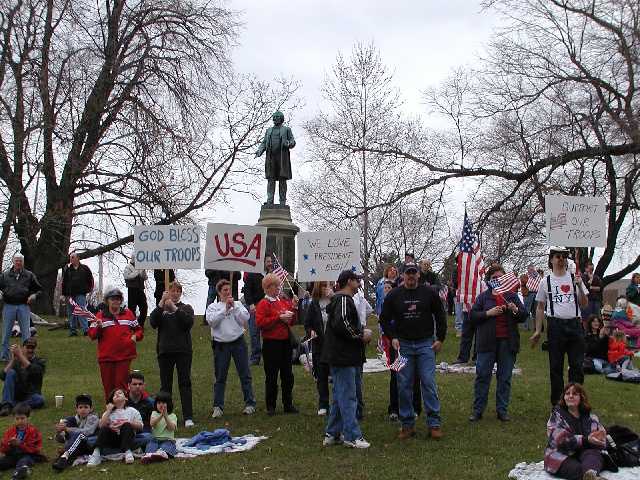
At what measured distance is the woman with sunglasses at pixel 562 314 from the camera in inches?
394

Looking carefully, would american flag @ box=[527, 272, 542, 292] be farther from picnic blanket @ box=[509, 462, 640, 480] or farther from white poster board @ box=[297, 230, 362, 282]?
picnic blanket @ box=[509, 462, 640, 480]

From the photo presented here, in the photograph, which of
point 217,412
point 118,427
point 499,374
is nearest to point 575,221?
point 499,374

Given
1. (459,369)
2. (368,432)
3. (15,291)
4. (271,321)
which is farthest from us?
(15,291)

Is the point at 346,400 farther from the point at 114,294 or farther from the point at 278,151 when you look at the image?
the point at 278,151

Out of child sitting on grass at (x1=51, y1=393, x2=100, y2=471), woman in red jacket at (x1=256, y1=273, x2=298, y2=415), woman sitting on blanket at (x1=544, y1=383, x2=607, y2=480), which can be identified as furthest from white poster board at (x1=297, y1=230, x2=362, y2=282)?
woman sitting on blanket at (x1=544, y1=383, x2=607, y2=480)

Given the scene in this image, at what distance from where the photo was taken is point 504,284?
10219 mm

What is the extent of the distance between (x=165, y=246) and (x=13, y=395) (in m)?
2.91

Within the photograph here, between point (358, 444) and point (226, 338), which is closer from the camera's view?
point (358, 444)

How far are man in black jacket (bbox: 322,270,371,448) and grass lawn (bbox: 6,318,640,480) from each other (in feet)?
0.69

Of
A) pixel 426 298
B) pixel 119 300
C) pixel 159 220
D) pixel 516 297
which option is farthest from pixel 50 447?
pixel 159 220

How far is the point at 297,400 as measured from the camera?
11.8 meters

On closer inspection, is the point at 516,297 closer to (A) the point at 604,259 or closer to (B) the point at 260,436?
(B) the point at 260,436

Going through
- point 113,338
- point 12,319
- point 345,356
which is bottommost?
point 345,356

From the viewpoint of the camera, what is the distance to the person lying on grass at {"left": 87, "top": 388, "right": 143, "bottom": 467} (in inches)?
354
